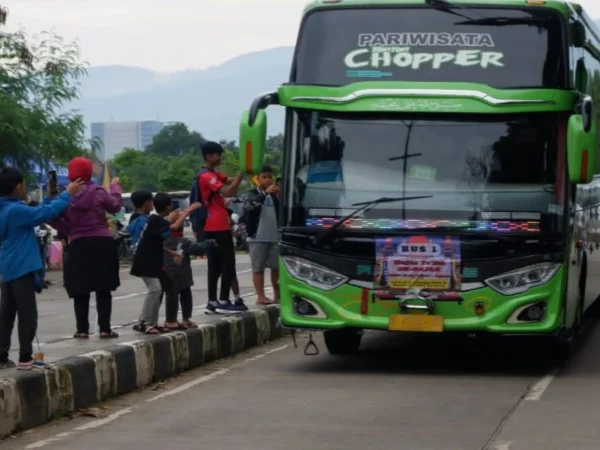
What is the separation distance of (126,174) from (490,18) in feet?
343

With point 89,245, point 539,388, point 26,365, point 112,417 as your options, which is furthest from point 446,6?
point 26,365

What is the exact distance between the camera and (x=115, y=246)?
13516 millimetres

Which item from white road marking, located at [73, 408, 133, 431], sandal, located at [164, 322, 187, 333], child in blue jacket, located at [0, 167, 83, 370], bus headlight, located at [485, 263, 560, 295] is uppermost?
child in blue jacket, located at [0, 167, 83, 370]

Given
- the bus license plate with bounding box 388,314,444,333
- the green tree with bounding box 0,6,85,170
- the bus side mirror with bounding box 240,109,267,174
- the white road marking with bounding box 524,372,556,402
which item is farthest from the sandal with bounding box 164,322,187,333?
the green tree with bounding box 0,6,85,170

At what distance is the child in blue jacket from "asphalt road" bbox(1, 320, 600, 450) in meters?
0.71

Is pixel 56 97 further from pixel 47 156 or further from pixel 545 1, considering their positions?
pixel 545 1

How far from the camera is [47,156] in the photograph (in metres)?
36.0

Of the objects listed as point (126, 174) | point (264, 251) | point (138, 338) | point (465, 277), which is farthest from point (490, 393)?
point (126, 174)

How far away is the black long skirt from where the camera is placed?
13227mm

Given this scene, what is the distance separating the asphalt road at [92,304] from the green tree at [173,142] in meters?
121

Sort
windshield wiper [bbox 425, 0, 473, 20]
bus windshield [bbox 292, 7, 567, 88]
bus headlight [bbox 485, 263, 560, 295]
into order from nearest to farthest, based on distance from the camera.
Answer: bus headlight [bbox 485, 263, 560, 295] < bus windshield [bbox 292, 7, 567, 88] < windshield wiper [bbox 425, 0, 473, 20]

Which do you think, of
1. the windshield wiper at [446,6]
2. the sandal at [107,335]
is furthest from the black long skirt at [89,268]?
the windshield wiper at [446,6]

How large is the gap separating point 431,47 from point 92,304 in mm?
10144

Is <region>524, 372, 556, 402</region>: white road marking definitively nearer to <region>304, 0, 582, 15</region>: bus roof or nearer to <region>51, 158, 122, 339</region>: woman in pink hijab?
<region>304, 0, 582, 15</region>: bus roof
